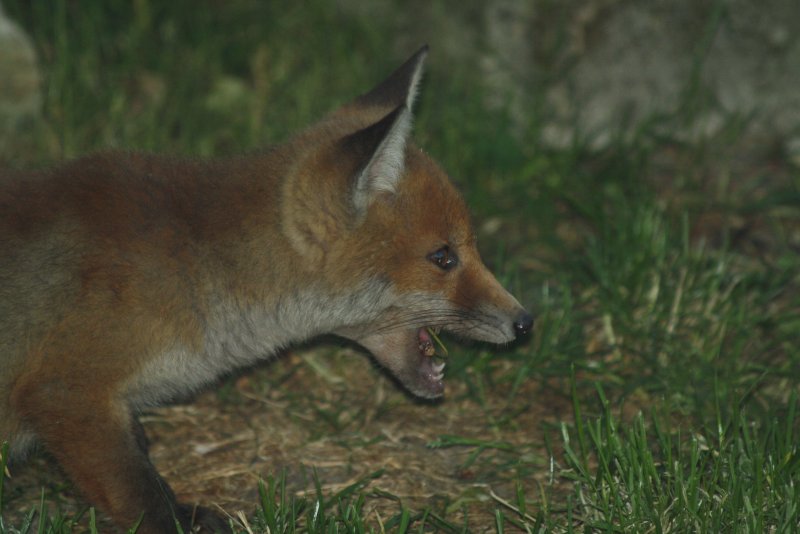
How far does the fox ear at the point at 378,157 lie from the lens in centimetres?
402

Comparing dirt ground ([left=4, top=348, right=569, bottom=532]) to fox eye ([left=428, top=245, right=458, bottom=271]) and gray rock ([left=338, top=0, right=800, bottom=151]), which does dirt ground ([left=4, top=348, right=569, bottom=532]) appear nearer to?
fox eye ([left=428, top=245, right=458, bottom=271])

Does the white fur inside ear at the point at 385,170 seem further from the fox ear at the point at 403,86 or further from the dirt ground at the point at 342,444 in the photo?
the dirt ground at the point at 342,444

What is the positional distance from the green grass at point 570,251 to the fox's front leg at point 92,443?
8.4 inches

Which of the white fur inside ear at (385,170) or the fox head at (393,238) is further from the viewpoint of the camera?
the fox head at (393,238)

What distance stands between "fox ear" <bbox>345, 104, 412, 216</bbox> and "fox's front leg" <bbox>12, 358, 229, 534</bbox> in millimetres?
1330

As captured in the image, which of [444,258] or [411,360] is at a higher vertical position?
[444,258]

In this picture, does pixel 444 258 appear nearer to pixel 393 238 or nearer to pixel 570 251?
pixel 393 238

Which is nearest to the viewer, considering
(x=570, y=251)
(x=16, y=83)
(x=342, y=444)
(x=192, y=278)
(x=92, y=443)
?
(x=92, y=443)

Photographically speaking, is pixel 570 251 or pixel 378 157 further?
pixel 570 251

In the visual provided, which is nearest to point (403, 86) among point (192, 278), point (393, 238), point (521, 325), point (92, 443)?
point (393, 238)

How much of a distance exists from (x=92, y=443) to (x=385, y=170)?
1622mm

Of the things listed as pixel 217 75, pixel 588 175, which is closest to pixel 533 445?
pixel 588 175

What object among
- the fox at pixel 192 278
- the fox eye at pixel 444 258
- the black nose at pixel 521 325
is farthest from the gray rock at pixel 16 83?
the black nose at pixel 521 325

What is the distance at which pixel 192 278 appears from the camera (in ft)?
13.8
